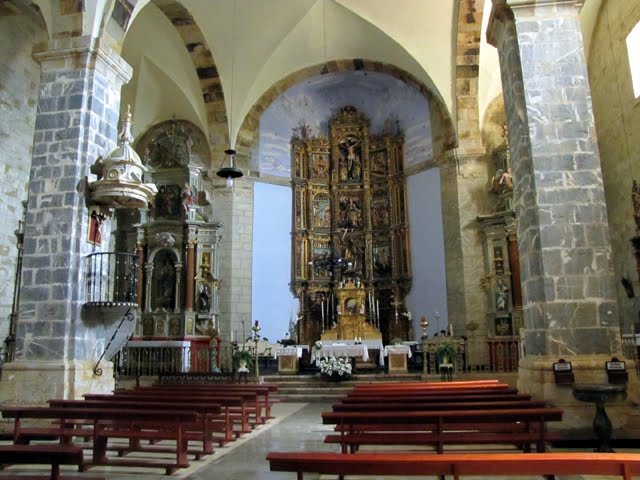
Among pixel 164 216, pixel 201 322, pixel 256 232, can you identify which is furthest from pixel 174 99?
pixel 201 322

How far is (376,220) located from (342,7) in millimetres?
6449

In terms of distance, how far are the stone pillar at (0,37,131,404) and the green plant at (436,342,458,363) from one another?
650cm

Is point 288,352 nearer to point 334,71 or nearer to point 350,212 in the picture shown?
point 350,212

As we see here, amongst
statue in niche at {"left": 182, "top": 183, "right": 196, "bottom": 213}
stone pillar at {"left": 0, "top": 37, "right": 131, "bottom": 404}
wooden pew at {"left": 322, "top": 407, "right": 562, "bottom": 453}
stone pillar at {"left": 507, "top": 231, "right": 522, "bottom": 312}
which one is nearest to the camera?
wooden pew at {"left": 322, "top": 407, "right": 562, "bottom": 453}

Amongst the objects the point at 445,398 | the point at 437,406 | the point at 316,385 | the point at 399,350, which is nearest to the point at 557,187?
the point at 445,398

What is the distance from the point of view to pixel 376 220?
18.0m

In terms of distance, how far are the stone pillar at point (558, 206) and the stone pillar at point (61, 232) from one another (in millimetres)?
6026

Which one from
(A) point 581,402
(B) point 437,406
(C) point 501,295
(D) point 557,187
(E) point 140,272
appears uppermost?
(E) point 140,272

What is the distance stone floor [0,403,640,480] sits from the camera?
4.80 metres

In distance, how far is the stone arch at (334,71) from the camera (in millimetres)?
16188

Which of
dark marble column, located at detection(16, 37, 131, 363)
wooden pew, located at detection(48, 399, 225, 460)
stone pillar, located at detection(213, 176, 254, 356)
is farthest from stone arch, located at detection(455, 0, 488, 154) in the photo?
wooden pew, located at detection(48, 399, 225, 460)

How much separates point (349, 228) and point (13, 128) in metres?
9.82

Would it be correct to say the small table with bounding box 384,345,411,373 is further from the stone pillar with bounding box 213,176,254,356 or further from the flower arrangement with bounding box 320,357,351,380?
the stone pillar with bounding box 213,176,254,356

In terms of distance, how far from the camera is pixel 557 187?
709cm
